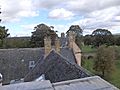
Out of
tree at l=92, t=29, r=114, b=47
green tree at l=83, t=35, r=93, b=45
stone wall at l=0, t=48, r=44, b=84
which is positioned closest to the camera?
stone wall at l=0, t=48, r=44, b=84

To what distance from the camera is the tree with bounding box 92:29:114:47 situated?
277ft

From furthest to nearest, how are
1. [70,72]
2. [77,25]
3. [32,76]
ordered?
[77,25]
[32,76]
[70,72]

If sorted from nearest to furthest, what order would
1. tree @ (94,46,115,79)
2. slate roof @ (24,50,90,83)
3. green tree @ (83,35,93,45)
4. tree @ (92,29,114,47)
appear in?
slate roof @ (24,50,90,83), tree @ (94,46,115,79), tree @ (92,29,114,47), green tree @ (83,35,93,45)

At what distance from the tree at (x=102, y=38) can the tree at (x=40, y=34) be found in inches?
1046

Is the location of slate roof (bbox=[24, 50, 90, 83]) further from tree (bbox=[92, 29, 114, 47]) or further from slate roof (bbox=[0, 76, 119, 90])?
tree (bbox=[92, 29, 114, 47])

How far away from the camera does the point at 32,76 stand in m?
22.2

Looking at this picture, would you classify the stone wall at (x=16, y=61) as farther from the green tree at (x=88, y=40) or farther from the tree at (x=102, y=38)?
the green tree at (x=88, y=40)

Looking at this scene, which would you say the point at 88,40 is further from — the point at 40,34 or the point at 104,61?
the point at 104,61

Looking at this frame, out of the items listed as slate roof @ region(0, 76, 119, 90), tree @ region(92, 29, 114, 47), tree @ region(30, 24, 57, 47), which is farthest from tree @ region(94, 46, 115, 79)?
slate roof @ region(0, 76, 119, 90)

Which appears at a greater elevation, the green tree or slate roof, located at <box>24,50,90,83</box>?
the green tree

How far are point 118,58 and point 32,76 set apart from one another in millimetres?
54438

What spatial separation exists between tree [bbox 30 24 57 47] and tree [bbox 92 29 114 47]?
26569 millimetres

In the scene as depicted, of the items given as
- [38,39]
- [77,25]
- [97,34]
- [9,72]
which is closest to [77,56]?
[9,72]

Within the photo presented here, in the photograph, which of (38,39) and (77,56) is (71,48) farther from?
(38,39)
